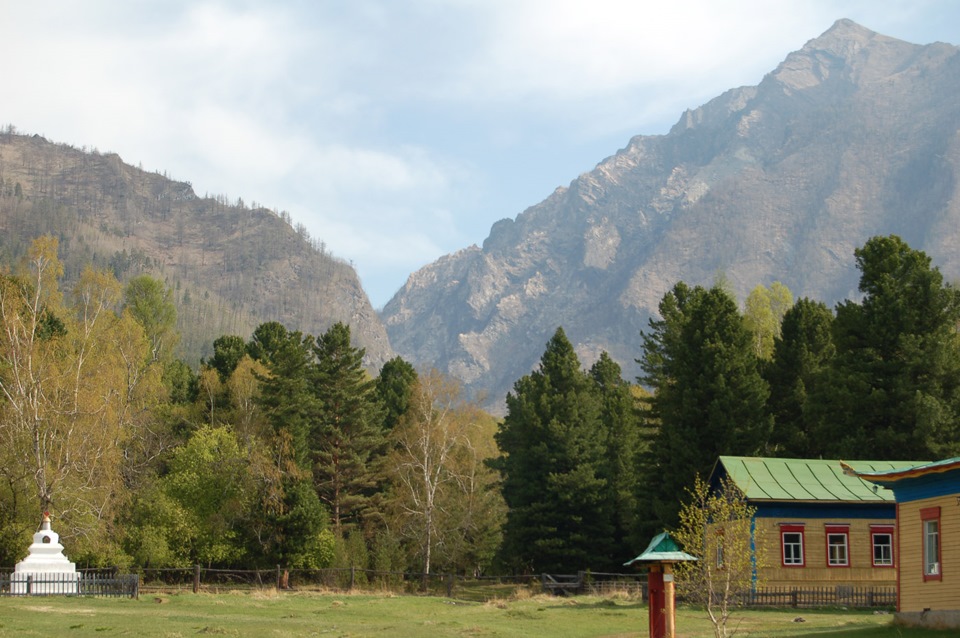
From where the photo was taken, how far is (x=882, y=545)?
47250 mm

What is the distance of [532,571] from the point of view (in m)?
66.2

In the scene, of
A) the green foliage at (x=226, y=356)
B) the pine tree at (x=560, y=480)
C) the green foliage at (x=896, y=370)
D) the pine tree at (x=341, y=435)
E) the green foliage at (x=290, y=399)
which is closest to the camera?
the green foliage at (x=896, y=370)

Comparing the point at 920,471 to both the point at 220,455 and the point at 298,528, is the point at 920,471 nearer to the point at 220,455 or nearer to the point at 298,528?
the point at 298,528

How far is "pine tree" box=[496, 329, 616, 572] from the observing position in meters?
63.5

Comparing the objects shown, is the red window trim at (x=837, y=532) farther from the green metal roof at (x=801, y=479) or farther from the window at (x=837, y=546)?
the green metal roof at (x=801, y=479)

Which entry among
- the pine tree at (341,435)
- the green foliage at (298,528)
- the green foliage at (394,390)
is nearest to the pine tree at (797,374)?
the pine tree at (341,435)

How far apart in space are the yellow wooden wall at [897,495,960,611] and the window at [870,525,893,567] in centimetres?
1495

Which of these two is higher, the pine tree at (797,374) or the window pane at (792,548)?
the pine tree at (797,374)

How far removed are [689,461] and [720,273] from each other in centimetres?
4780

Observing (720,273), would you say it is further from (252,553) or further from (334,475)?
(252,553)

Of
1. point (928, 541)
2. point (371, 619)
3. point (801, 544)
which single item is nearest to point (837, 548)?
point (801, 544)

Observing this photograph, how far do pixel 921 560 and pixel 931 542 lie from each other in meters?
0.63

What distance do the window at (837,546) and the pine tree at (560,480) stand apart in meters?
18.4

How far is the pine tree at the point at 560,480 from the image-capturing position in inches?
2499
